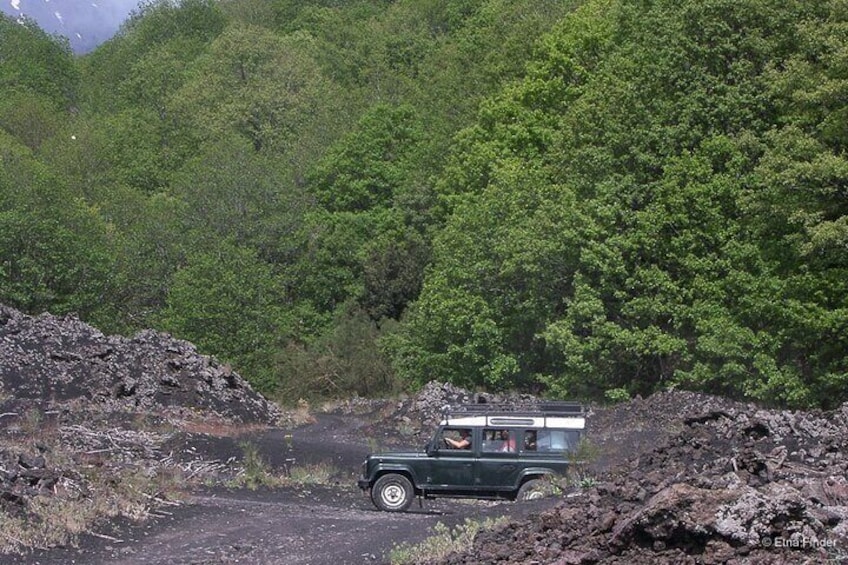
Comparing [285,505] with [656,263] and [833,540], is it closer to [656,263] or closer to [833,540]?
[833,540]

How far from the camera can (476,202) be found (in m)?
51.1

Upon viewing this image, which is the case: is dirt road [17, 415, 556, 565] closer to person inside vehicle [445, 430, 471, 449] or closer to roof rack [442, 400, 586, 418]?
person inside vehicle [445, 430, 471, 449]

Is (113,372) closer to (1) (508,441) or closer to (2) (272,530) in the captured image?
(1) (508,441)

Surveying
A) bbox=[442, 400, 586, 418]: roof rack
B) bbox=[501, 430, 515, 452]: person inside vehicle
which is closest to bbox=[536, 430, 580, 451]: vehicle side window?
bbox=[442, 400, 586, 418]: roof rack

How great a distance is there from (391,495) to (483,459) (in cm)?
181

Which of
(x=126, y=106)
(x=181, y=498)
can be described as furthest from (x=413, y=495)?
(x=126, y=106)

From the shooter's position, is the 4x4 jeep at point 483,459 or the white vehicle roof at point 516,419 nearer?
the 4x4 jeep at point 483,459

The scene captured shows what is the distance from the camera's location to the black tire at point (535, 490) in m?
21.1

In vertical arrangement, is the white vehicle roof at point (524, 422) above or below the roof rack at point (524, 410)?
below

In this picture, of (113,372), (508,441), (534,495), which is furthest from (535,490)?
(113,372)

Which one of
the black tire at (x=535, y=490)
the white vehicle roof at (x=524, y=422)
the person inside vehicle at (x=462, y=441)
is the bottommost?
the black tire at (x=535, y=490)

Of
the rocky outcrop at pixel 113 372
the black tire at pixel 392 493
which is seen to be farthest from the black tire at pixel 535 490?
the rocky outcrop at pixel 113 372

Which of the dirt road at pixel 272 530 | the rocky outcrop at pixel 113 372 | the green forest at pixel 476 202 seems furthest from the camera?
the rocky outcrop at pixel 113 372

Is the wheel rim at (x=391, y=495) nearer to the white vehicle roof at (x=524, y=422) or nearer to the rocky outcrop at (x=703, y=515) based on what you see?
the white vehicle roof at (x=524, y=422)
